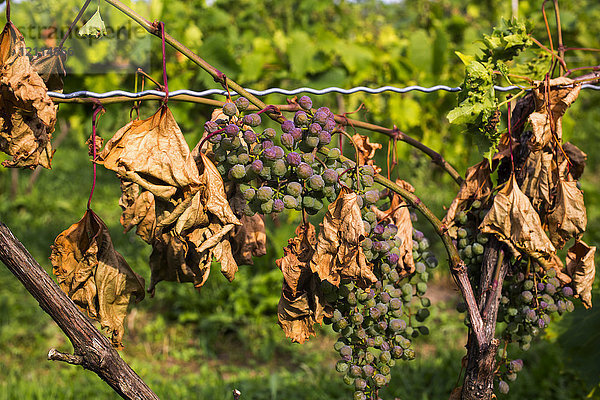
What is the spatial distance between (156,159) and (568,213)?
0.85 meters

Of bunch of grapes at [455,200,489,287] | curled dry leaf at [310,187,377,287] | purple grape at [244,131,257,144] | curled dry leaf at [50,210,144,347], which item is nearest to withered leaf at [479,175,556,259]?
bunch of grapes at [455,200,489,287]

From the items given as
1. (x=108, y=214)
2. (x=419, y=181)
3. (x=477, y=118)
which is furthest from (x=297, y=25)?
(x=477, y=118)

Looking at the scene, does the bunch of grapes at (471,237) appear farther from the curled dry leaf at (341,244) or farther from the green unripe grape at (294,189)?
the green unripe grape at (294,189)

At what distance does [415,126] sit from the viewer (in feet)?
11.7

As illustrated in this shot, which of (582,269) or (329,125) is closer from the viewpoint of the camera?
(329,125)

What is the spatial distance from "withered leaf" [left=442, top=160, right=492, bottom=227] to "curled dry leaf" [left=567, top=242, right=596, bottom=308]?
248 millimetres

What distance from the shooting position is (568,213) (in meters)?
1.21

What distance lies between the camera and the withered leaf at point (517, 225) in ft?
3.78

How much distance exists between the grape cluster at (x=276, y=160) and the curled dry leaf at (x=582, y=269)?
60 cm

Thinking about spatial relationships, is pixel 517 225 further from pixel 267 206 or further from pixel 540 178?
pixel 267 206

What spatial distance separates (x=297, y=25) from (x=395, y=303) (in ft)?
16.8

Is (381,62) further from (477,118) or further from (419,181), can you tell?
(419,181)

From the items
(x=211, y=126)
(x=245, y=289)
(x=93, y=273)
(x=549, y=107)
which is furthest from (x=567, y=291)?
(x=245, y=289)

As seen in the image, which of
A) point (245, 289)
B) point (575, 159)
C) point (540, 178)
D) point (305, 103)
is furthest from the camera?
point (245, 289)
